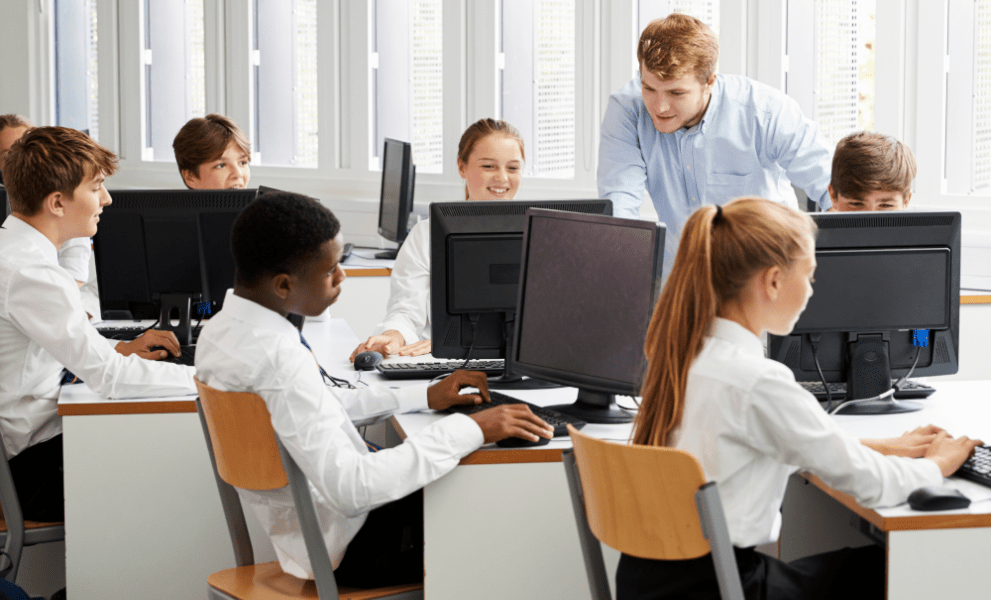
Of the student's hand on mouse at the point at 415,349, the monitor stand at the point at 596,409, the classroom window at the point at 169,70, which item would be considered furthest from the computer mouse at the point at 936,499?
the classroom window at the point at 169,70

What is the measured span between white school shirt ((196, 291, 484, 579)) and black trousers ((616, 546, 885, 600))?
38 cm

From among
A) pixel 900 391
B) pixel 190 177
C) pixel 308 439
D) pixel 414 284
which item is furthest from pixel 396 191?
pixel 308 439

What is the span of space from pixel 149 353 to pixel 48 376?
0.89ft

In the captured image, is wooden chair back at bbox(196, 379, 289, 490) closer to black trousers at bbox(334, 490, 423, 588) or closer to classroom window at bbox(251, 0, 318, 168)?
black trousers at bbox(334, 490, 423, 588)

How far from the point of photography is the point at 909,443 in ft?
5.53

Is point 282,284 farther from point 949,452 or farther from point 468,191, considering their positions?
point 468,191

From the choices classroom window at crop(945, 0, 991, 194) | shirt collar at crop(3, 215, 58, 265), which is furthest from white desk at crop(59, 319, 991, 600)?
classroom window at crop(945, 0, 991, 194)

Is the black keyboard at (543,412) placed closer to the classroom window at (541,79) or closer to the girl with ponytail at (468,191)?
the girl with ponytail at (468,191)

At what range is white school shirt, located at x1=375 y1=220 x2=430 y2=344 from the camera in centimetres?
291

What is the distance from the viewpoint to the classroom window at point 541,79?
4.58m

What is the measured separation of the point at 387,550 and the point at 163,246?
1272 millimetres

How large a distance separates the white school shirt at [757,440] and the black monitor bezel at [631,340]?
0.31 meters

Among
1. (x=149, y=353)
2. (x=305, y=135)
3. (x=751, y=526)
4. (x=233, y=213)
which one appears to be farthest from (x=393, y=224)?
(x=751, y=526)

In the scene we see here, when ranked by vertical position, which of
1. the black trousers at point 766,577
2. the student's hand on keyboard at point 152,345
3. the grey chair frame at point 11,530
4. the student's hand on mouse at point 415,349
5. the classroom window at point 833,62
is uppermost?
the classroom window at point 833,62
